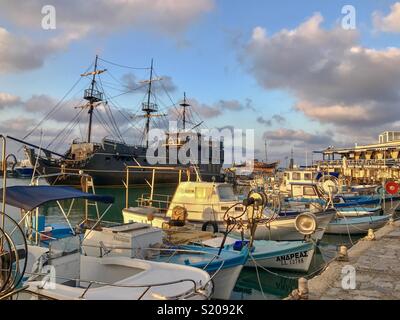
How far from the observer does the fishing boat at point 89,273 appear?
5742 millimetres


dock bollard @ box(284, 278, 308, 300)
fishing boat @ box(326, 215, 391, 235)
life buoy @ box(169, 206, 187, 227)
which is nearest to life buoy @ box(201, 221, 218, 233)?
life buoy @ box(169, 206, 187, 227)

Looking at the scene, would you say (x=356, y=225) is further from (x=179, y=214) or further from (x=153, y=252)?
(x=153, y=252)

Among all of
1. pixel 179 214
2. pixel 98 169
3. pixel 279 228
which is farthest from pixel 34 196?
pixel 98 169

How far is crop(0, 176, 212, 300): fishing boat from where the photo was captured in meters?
5.74

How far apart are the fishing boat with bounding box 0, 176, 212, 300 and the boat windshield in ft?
25.8

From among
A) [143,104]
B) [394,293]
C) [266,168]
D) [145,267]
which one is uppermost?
[143,104]

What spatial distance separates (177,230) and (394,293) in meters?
7.75

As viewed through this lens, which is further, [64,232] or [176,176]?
[176,176]

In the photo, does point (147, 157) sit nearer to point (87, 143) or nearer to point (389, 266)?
point (87, 143)

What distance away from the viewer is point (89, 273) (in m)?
7.95

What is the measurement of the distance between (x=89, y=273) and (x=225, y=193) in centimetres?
1025

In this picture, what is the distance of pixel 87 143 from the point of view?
56.9 meters
